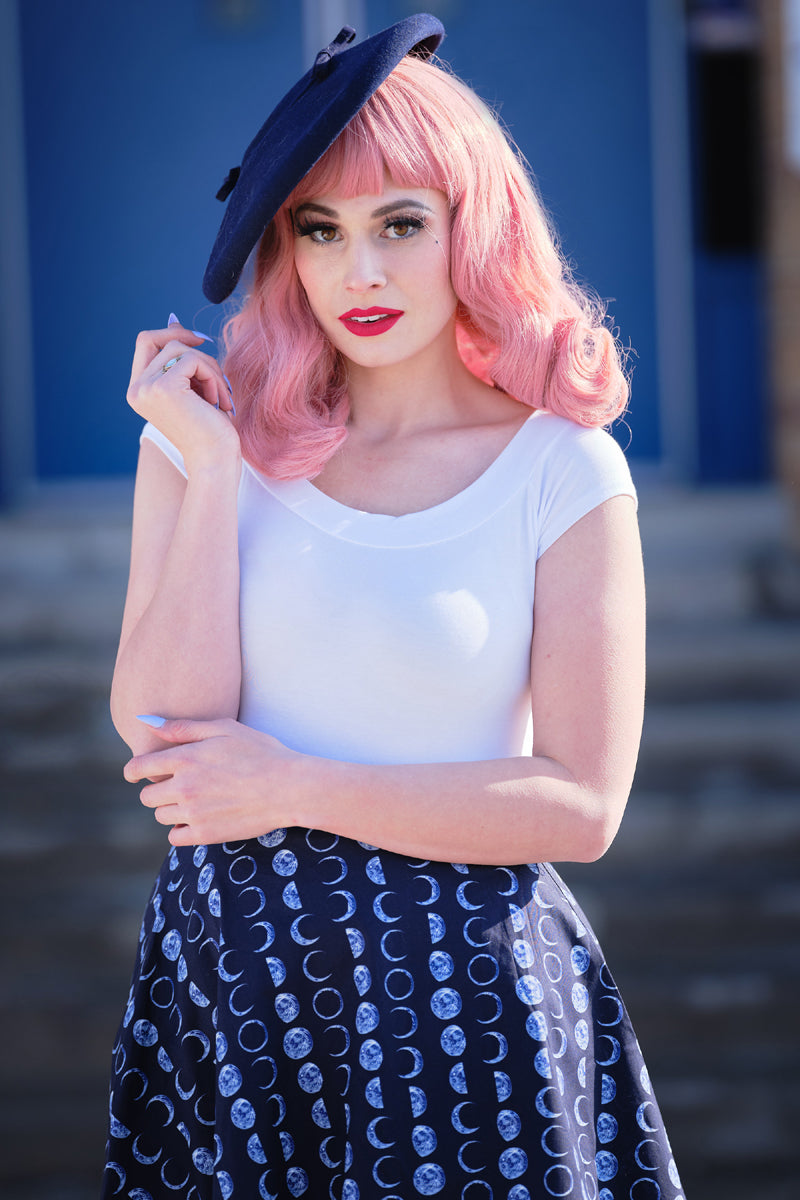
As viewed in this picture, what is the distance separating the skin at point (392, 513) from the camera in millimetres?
1389

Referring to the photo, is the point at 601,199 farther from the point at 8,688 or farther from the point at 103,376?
the point at 8,688

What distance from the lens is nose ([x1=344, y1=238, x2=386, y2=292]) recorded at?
150cm

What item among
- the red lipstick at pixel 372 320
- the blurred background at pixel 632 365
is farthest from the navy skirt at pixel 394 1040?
the blurred background at pixel 632 365

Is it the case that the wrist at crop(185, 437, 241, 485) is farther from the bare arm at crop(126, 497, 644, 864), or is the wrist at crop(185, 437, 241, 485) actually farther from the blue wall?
the blue wall

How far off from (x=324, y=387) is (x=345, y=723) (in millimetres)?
497

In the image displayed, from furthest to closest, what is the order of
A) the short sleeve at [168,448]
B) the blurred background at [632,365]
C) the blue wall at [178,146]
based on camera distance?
1. the blue wall at [178,146]
2. the blurred background at [632,365]
3. the short sleeve at [168,448]

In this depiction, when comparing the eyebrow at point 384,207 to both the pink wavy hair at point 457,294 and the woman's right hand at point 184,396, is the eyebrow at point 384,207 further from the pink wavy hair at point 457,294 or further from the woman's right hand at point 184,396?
the woman's right hand at point 184,396

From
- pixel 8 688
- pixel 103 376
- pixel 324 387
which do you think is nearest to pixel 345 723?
pixel 324 387

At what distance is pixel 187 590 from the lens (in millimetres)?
1462

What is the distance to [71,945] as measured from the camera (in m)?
3.18

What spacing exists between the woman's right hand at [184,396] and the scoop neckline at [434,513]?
13 centimetres

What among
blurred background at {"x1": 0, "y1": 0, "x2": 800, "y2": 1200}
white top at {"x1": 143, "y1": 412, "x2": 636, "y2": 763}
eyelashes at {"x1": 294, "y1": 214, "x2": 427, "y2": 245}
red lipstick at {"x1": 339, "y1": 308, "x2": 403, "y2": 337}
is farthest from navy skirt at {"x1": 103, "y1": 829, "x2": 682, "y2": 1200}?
blurred background at {"x1": 0, "y1": 0, "x2": 800, "y2": 1200}

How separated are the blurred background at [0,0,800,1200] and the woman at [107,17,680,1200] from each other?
1806 millimetres

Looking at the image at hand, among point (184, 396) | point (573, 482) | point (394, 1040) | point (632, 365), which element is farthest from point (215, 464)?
point (632, 365)
